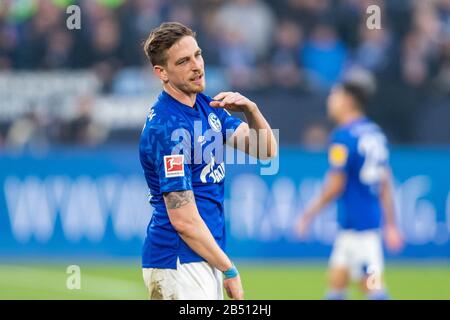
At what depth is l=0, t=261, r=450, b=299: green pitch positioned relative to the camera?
12.5 meters

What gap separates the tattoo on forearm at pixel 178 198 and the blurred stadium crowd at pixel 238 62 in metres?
9.69

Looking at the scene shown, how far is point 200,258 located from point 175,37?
134 cm

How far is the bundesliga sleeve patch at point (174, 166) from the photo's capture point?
6.64 metres

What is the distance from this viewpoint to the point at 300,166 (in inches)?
607

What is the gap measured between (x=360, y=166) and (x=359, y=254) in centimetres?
88

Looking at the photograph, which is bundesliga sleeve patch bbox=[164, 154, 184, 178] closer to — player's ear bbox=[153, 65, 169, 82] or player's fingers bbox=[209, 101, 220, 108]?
player's fingers bbox=[209, 101, 220, 108]

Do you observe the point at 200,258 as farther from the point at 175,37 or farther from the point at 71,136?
the point at 71,136

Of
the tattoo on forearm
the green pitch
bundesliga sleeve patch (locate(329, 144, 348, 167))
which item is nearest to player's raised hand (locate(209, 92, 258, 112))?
the tattoo on forearm

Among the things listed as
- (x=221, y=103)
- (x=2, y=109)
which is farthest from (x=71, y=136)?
(x=221, y=103)

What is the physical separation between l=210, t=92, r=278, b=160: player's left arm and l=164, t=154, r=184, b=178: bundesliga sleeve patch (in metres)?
0.41

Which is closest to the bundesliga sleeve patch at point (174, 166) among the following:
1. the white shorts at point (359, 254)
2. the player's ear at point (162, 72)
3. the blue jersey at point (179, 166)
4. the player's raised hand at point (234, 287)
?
the blue jersey at point (179, 166)

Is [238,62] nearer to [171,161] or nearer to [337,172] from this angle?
[337,172]

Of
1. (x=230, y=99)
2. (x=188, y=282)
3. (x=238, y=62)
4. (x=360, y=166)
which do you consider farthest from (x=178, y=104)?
(x=238, y=62)

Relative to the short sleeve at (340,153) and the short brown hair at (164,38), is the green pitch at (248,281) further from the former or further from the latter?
the short brown hair at (164,38)
